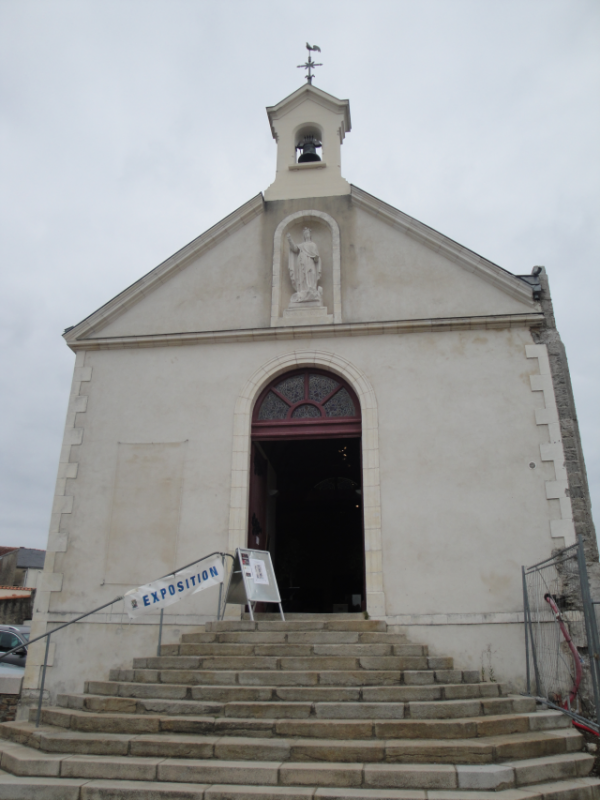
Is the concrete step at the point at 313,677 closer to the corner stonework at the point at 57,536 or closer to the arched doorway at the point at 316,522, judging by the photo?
the corner stonework at the point at 57,536

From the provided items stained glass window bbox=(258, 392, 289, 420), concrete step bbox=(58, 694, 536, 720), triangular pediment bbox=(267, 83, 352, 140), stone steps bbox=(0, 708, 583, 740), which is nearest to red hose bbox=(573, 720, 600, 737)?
stone steps bbox=(0, 708, 583, 740)

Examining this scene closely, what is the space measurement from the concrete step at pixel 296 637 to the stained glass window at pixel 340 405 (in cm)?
325

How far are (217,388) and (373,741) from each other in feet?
18.6

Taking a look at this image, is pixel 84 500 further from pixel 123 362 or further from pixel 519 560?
pixel 519 560

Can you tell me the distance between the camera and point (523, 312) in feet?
30.4

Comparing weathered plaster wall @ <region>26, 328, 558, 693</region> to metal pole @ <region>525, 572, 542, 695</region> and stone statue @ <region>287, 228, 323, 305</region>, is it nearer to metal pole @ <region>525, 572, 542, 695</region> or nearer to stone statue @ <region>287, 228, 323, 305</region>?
metal pole @ <region>525, 572, 542, 695</region>

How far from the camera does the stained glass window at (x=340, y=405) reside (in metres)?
9.41

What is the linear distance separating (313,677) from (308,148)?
923cm

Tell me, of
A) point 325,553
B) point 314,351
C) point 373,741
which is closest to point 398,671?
point 373,741

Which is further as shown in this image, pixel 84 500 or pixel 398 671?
pixel 84 500

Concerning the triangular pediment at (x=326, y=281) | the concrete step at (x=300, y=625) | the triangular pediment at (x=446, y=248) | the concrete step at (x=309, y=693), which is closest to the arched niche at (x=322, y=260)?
the triangular pediment at (x=326, y=281)

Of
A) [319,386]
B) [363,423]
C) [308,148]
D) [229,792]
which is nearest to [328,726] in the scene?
[229,792]

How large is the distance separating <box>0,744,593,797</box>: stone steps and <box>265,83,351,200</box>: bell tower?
28.5 feet

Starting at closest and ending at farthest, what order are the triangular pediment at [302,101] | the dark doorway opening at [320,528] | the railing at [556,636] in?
the railing at [556,636], the triangular pediment at [302,101], the dark doorway opening at [320,528]
